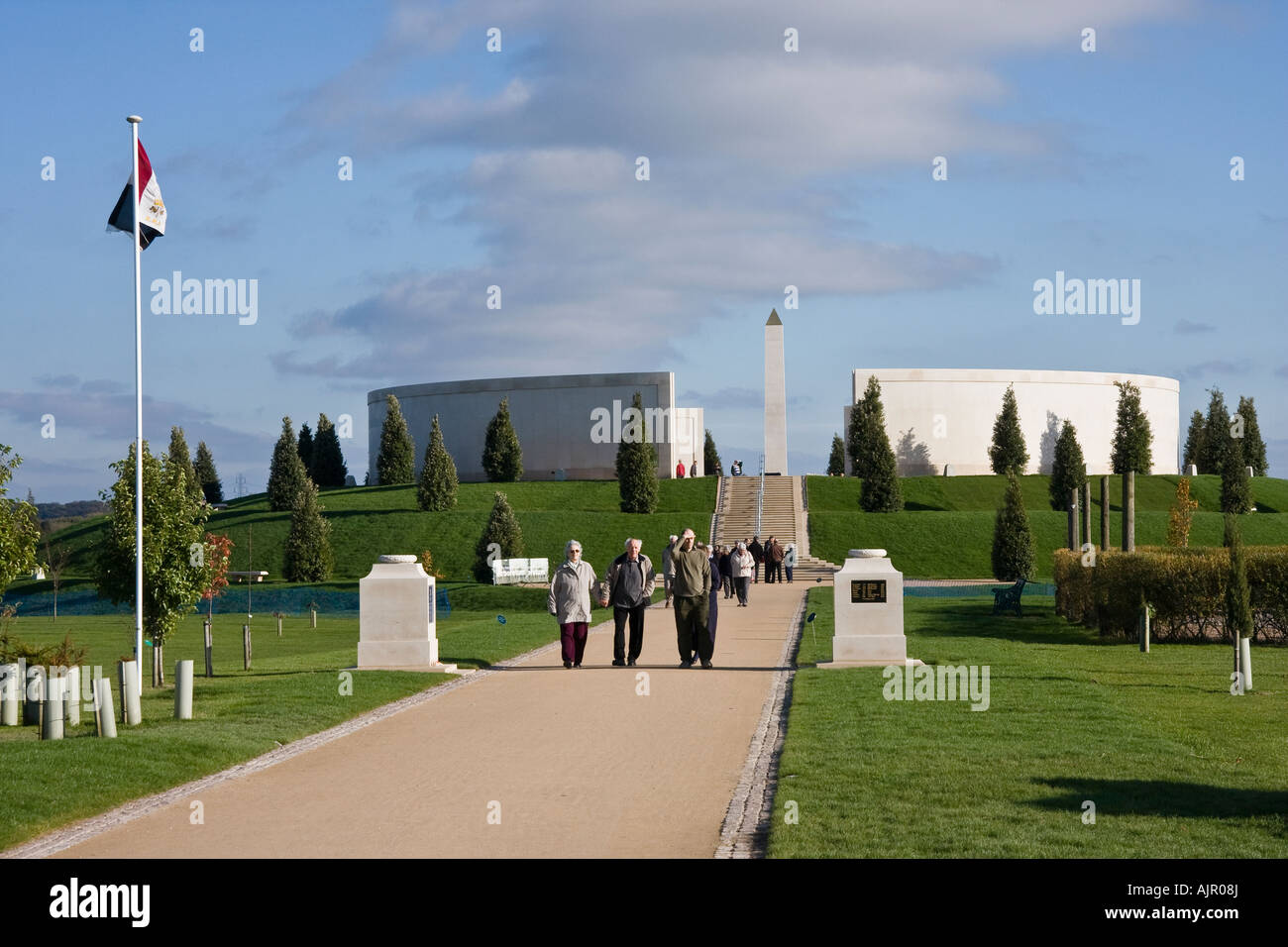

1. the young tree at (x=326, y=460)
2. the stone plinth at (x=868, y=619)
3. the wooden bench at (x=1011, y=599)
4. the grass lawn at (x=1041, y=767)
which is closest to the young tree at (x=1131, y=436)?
the young tree at (x=326, y=460)

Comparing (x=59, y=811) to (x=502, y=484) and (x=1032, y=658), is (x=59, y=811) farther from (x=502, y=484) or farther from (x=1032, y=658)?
(x=502, y=484)

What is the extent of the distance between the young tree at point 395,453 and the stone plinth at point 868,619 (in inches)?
2392

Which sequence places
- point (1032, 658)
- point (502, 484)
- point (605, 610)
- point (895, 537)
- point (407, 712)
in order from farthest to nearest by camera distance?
point (502, 484), point (895, 537), point (605, 610), point (1032, 658), point (407, 712)

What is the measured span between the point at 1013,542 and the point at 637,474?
20.7 metres

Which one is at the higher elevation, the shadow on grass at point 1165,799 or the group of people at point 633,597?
the group of people at point 633,597

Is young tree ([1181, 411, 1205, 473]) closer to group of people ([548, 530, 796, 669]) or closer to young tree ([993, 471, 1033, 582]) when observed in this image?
young tree ([993, 471, 1033, 582])

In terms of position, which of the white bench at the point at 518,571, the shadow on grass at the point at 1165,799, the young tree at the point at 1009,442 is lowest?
the white bench at the point at 518,571

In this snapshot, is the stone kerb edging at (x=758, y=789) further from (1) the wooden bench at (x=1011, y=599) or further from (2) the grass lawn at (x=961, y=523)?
(2) the grass lawn at (x=961, y=523)

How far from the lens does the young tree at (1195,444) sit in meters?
86.2

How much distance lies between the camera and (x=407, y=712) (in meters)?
14.8
